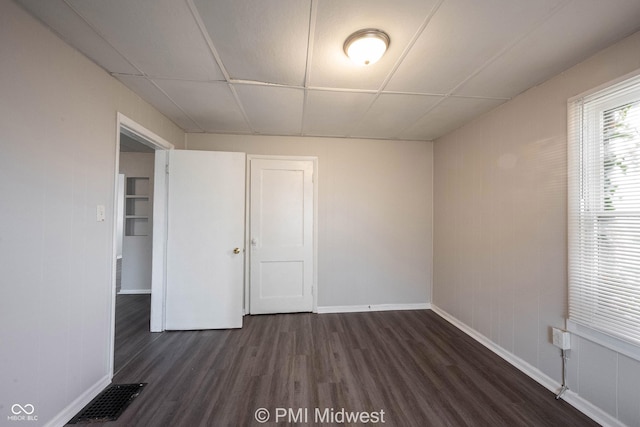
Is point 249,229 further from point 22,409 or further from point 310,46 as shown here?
point 310,46

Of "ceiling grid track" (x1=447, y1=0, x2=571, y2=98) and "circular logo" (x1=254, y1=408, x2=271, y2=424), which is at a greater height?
"ceiling grid track" (x1=447, y1=0, x2=571, y2=98)

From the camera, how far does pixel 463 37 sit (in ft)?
4.40

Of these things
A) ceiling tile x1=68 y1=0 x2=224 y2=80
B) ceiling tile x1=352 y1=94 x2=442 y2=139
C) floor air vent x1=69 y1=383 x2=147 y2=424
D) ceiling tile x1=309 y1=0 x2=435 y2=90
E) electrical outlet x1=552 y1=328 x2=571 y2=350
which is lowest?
floor air vent x1=69 y1=383 x2=147 y2=424

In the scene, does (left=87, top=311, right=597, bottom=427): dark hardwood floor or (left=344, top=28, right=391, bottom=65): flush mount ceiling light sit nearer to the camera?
(left=344, top=28, right=391, bottom=65): flush mount ceiling light

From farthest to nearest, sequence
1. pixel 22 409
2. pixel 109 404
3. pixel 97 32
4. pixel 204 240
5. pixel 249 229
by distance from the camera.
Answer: pixel 249 229
pixel 204 240
pixel 109 404
pixel 97 32
pixel 22 409

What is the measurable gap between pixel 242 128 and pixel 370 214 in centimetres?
204

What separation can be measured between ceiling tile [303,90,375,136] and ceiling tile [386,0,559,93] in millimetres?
391

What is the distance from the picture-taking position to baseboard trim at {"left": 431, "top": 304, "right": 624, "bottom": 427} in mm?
1429

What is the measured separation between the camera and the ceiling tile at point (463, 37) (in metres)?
1.15

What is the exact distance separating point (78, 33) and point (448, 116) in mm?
3033

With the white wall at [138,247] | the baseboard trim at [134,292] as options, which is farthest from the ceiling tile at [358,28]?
the baseboard trim at [134,292]

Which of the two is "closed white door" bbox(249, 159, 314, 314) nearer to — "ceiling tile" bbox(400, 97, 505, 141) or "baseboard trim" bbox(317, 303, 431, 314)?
"baseboard trim" bbox(317, 303, 431, 314)

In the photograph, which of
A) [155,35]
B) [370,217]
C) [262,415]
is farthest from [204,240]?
[370,217]

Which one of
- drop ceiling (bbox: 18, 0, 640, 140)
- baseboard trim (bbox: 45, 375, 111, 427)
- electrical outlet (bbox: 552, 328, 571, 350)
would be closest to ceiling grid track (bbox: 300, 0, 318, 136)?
drop ceiling (bbox: 18, 0, 640, 140)
